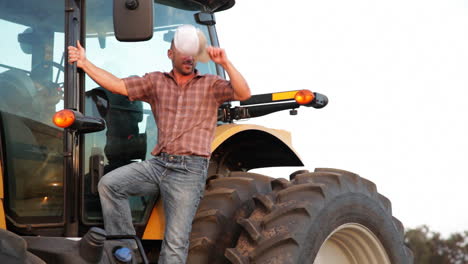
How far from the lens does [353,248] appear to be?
464 cm

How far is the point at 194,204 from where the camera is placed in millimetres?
3734

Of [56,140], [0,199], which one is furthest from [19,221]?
[56,140]

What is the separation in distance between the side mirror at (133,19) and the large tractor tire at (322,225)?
1.16 metres

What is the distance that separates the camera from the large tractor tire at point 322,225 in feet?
12.2

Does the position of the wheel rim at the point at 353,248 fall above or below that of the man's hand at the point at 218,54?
below

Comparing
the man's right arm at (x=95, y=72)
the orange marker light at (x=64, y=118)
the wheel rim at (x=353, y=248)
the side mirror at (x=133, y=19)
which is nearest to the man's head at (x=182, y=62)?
the man's right arm at (x=95, y=72)

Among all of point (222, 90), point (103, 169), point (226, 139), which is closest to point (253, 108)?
point (226, 139)

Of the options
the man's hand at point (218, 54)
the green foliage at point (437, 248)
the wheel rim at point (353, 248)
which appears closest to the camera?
the man's hand at point (218, 54)

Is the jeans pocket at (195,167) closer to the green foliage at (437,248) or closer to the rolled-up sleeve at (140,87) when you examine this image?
the rolled-up sleeve at (140,87)

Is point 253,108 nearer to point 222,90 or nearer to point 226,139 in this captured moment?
point 226,139

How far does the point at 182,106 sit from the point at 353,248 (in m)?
1.64

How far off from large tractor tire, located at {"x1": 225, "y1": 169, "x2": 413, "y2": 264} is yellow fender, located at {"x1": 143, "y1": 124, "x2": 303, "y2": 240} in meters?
0.34

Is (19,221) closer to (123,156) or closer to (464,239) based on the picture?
(123,156)

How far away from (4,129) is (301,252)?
1.68 m
